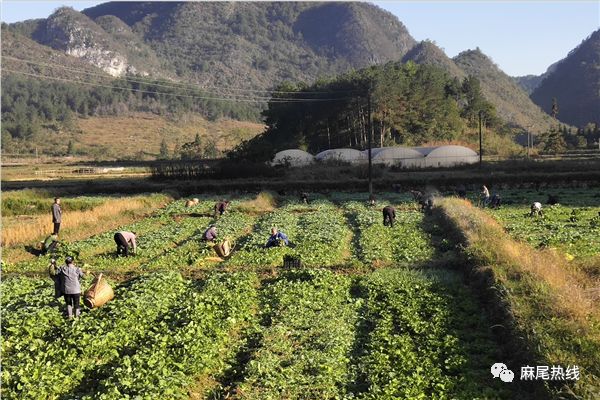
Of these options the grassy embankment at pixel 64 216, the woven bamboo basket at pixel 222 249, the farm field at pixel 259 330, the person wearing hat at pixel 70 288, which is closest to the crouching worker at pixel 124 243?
the farm field at pixel 259 330

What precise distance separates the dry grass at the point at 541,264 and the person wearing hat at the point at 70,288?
520 inches

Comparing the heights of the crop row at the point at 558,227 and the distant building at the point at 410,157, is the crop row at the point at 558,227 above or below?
below

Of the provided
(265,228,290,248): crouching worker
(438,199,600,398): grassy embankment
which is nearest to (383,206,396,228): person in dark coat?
(265,228,290,248): crouching worker

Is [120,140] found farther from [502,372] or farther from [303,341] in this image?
[502,372]

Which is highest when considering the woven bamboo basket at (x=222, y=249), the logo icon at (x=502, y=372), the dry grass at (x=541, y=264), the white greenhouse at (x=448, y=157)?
the white greenhouse at (x=448, y=157)

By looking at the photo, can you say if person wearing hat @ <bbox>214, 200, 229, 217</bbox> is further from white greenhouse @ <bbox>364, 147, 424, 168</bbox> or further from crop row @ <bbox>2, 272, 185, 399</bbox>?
white greenhouse @ <bbox>364, 147, 424, 168</bbox>

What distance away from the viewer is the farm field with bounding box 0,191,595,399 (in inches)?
450

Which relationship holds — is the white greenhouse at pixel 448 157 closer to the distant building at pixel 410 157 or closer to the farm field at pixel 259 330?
the distant building at pixel 410 157

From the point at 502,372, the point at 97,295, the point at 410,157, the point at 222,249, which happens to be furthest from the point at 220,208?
the point at 410,157

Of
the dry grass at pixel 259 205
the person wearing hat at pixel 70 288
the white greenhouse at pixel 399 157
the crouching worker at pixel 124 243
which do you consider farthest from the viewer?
the white greenhouse at pixel 399 157

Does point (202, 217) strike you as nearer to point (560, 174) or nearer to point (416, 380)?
point (416, 380)

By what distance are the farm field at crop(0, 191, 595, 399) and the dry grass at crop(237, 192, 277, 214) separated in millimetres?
17139

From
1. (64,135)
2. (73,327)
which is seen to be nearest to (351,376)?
(73,327)

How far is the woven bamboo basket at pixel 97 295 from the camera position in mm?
16844
